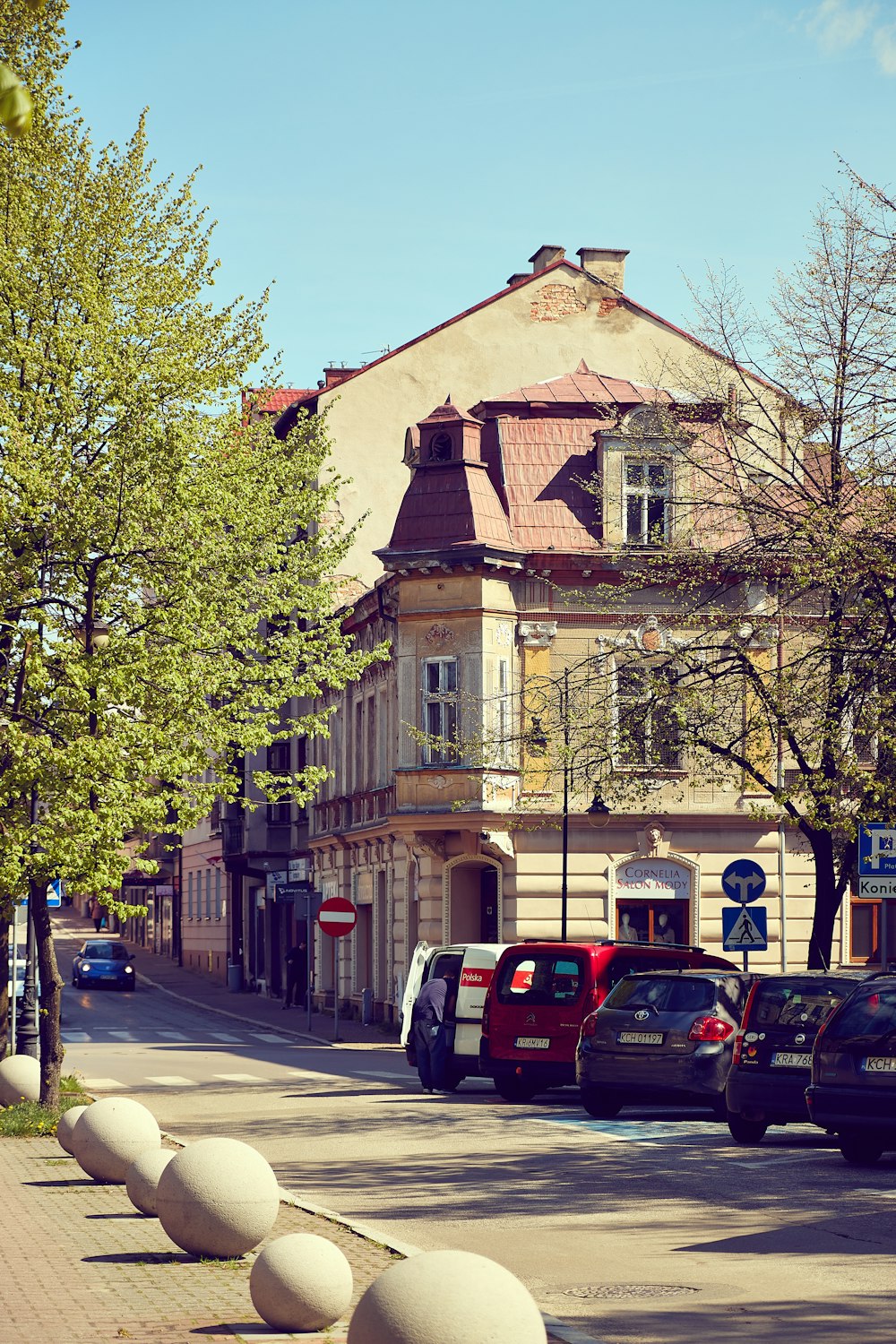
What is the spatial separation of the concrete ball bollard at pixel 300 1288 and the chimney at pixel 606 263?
3902 cm

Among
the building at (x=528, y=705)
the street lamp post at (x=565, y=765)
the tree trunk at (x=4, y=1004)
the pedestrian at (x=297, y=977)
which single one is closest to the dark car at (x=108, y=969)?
the pedestrian at (x=297, y=977)

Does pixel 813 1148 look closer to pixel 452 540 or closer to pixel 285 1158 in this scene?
pixel 285 1158

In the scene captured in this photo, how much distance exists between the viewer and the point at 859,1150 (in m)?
15.6

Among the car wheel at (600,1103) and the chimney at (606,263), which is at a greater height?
the chimney at (606,263)

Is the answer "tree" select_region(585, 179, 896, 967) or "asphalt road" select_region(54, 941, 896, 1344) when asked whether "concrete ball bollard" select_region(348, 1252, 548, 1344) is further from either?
"tree" select_region(585, 179, 896, 967)

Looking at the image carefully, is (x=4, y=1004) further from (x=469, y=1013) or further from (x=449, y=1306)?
(x=449, y=1306)

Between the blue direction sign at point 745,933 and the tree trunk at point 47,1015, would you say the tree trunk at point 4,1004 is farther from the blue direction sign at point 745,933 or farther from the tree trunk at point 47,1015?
the blue direction sign at point 745,933

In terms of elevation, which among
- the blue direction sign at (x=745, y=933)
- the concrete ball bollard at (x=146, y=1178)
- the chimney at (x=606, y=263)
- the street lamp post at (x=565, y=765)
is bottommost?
the concrete ball bollard at (x=146, y=1178)

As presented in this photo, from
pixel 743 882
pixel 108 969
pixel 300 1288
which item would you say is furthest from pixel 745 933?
pixel 108 969

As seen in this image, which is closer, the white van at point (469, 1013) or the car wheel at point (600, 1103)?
the car wheel at point (600, 1103)

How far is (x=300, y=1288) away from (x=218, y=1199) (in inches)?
79.6

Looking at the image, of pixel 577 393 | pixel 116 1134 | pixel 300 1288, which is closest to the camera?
pixel 300 1288

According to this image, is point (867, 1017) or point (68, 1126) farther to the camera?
point (68, 1126)

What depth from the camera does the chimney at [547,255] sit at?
156 feet
